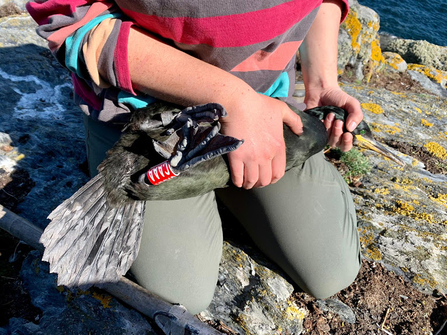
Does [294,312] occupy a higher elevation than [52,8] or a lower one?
lower

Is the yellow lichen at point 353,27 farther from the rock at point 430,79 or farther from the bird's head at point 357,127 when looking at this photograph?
the bird's head at point 357,127

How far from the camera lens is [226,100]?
63.8 inches

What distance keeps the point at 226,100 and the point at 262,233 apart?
0.93 m

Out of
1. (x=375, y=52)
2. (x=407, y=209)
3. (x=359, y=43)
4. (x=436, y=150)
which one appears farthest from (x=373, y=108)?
(x=375, y=52)

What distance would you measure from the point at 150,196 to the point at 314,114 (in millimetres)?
1151

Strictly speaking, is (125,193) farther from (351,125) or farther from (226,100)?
(351,125)

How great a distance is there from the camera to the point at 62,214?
1695mm

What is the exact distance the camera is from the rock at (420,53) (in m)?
8.65

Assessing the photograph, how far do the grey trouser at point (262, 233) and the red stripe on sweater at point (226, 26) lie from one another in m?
0.65

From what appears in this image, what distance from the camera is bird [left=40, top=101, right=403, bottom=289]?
167 centimetres

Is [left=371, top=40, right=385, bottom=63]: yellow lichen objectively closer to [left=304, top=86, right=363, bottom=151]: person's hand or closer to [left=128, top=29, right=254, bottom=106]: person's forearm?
[left=304, top=86, right=363, bottom=151]: person's hand

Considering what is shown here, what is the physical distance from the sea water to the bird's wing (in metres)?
11.9

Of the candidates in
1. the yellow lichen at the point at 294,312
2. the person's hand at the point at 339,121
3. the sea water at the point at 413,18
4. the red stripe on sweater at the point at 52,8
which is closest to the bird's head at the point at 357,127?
the person's hand at the point at 339,121

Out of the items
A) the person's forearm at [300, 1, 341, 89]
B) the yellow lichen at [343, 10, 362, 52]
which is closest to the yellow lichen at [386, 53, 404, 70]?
the yellow lichen at [343, 10, 362, 52]
